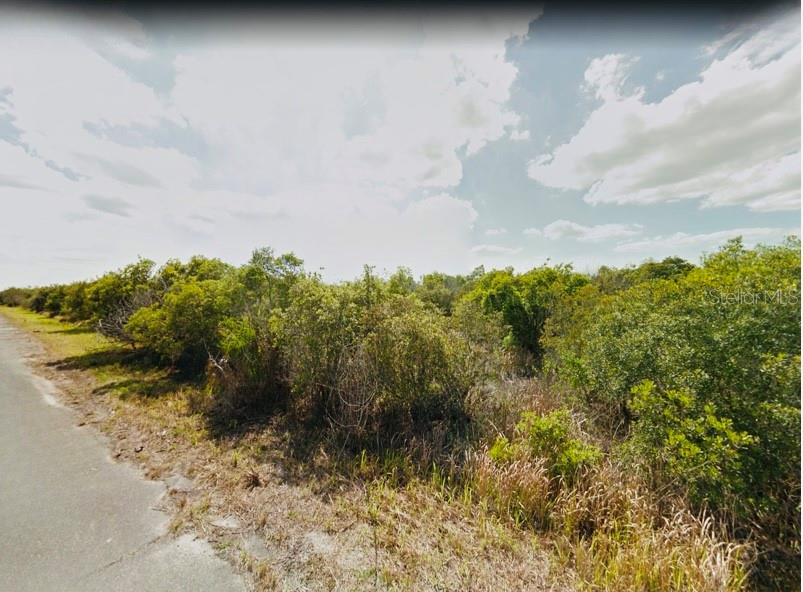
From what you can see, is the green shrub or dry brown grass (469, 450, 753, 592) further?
the green shrub

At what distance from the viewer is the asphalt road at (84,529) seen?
9.42 ft

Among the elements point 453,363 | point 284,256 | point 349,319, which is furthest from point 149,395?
point 453,363

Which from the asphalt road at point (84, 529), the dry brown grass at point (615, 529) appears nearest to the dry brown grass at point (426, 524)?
the dry brown grass at point (615, 529)

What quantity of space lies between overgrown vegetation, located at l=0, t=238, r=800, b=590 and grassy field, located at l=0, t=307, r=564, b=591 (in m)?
0.31

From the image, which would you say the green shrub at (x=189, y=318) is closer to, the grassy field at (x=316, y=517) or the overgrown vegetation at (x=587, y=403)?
the overgrown vegetation at (x=587, y=403)

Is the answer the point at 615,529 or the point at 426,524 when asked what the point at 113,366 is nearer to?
the point at 426,524

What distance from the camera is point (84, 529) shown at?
3.49 meters

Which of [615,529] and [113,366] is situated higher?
[113,366]

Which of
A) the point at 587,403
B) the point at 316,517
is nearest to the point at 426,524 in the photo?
the point at 316,517

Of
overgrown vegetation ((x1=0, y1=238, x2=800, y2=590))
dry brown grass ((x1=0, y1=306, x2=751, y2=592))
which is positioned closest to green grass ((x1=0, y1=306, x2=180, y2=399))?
overgrown vegetation ((x1=0, y1=238, x2=800, y2=590))

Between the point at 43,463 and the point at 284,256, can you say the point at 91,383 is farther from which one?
the point at 284,256

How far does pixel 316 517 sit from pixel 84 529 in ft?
A: 8.91

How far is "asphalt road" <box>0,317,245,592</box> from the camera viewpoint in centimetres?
287

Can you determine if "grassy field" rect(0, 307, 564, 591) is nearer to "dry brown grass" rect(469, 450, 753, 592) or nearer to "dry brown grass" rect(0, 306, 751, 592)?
"dry brown grass" rect(0, 306, 751, 592)
